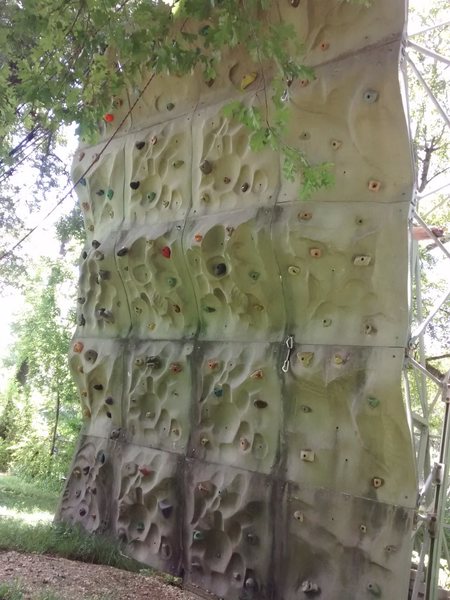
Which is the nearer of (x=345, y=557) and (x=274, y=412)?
(x=345, y=557)

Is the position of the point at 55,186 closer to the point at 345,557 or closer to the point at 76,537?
the point at 76,537

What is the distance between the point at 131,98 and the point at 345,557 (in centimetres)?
407

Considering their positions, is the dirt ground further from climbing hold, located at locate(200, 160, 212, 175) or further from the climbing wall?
climbing hold, located at locate(200, 160, 212, 175)

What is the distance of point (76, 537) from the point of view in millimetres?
4945

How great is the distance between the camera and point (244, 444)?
13.2 ft

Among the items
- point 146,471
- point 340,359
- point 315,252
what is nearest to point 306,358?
point 340,359

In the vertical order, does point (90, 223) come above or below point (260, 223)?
above

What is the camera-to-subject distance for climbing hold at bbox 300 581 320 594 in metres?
3.53

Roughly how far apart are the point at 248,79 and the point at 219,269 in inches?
53.5

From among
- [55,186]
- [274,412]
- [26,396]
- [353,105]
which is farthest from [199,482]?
[26,396]

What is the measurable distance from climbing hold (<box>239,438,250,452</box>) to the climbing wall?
0.04ft

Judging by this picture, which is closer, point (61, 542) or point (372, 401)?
point (372, 401)

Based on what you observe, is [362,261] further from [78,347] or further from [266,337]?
[78,347]

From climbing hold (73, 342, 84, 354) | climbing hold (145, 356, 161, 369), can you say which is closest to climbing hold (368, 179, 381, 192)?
climbing hold (145, 356, 161, 369)
